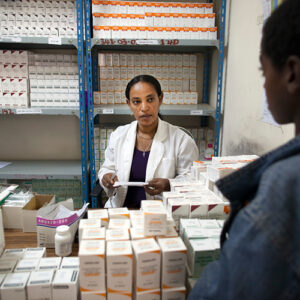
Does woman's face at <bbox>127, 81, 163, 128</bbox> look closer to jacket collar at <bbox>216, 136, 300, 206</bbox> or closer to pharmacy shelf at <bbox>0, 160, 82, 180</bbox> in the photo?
pharmacy shelf at <bbox>0, 160, 82, 180</bbox>

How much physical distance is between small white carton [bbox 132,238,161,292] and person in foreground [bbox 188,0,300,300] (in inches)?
12.6

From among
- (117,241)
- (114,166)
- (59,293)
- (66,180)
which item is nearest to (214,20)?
(114,166)

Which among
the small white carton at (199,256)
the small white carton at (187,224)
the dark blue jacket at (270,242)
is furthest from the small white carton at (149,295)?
the dark blue jacket at (270,242)

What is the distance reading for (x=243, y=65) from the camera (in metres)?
1.96

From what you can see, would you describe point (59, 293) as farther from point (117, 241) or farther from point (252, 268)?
point (252, 268)

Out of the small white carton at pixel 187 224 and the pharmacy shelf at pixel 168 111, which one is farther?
the pharmacy shelf at pixel 168 111

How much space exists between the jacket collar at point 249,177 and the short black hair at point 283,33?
0.15m

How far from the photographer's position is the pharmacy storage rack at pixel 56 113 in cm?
223

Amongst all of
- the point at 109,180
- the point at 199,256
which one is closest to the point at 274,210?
the point at 199,256

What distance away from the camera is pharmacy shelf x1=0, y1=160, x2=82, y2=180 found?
2467 millimetres

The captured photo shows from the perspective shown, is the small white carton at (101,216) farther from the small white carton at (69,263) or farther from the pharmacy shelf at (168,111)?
the pharmacy shelf at (168,111)

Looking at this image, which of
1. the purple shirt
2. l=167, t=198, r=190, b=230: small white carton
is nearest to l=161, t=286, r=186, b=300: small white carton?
l=167, t=198, r=190, b=230: small white carton

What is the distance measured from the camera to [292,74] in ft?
1.63

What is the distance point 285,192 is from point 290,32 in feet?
0.86
